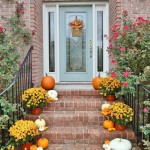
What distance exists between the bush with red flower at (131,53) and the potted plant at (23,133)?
1.45 metres

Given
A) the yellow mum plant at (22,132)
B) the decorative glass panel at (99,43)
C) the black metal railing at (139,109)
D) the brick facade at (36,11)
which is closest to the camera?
the yellow mum plant at (22,132)

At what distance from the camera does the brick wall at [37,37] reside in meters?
4.38

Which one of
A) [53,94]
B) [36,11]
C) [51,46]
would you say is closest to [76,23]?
[51,46]

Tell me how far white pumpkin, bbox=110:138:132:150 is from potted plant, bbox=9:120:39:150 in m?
1.08

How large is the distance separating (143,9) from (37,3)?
222cm

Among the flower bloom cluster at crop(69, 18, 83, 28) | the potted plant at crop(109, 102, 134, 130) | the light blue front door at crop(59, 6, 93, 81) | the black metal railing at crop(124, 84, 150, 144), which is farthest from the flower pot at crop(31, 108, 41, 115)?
the flower bloom cluster at crop(69, 18, 83, 28)

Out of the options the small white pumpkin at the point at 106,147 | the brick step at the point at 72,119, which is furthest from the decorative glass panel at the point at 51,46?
the small white pumpkin at the point at 106,147

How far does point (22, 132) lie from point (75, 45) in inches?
119

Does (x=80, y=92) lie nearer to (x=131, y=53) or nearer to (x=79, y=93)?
(x=79, y=93)

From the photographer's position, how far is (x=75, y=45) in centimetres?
547

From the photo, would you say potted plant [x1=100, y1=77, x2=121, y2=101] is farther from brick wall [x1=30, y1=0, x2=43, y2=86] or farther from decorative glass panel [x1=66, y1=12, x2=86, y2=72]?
decorative glass panel [x1=66, y1=12, x2=86, y2=72]

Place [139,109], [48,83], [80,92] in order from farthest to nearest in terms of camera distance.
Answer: [48,83] < [80,92] < [139,109]

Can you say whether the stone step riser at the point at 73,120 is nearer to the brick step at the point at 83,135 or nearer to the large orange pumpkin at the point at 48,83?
the brick step at the point at 83,135

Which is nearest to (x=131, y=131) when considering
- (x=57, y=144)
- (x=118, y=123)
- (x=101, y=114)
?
(x=118, y=123)
